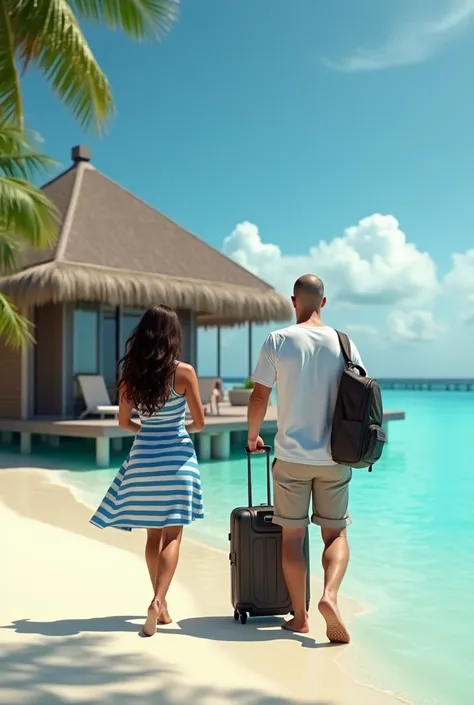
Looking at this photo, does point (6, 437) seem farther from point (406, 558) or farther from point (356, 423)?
point (356, 423)

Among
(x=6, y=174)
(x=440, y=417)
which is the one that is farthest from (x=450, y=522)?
(x=440, y=417)

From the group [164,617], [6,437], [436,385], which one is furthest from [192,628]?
[436,385]

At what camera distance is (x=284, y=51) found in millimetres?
12984

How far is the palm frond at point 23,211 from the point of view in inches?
377

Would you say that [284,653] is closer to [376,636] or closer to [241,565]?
[241,565]

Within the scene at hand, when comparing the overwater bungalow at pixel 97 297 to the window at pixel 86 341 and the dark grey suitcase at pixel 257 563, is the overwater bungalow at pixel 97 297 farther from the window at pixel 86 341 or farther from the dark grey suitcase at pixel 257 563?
the dark grey suitcase at pixel 257 563

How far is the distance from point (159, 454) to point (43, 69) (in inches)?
293

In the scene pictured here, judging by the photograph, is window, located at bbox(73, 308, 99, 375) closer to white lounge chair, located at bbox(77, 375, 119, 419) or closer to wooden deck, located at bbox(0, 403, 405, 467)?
white lounge chair, located at bbox(77, 375, 119, 419)

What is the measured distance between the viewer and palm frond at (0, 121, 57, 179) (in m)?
9.83

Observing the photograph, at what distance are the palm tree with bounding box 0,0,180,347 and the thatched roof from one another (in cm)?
121

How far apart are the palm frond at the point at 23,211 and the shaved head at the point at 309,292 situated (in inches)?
277

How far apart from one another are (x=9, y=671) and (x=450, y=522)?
5.53m

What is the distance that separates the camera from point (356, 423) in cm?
314

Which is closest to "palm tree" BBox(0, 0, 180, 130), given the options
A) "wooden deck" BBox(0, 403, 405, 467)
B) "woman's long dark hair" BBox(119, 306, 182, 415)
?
"wooden deck" BBox(0, 403, 405, 467)
